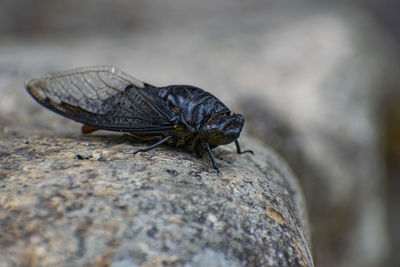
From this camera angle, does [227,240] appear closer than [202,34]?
Yes

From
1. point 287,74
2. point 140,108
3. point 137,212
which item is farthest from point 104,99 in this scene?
point 287,74

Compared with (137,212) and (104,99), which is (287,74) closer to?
(104,99)

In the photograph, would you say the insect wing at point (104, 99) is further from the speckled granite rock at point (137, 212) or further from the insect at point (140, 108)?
the speckled granite rock at point (137, 212)

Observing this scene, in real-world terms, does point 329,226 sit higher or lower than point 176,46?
lower

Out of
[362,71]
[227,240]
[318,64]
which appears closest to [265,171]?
[227,240]

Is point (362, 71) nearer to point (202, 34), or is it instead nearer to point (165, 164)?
point (202, 34)

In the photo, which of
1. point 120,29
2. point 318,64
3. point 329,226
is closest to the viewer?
point 329,226

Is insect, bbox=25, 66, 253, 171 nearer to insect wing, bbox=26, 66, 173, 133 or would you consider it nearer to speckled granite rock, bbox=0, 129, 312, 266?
insect wing, bbox=26, 66, 173, 133
